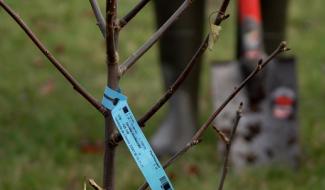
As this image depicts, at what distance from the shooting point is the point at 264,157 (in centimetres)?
257

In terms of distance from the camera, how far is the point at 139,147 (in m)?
0.82

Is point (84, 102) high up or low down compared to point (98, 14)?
down

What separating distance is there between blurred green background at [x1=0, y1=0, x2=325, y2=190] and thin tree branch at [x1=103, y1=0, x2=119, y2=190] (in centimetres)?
150

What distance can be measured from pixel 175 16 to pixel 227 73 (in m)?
1.95

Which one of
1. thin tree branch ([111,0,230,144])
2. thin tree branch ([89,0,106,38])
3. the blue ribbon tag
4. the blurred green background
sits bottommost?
the blurred green background

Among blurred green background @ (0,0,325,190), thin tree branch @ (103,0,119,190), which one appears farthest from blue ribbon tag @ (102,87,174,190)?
blurred green background @ (0,0,325,190)

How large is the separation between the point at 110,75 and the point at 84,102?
94.2 inches

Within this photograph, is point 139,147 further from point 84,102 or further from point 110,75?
point 84,102

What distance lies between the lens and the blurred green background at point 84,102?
2461 mm

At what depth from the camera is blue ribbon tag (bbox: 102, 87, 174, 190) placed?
82 centimetres

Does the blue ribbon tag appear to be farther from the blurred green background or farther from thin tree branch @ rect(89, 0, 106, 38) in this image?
the blurred green background

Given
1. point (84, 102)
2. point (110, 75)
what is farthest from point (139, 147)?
point (84, 102)

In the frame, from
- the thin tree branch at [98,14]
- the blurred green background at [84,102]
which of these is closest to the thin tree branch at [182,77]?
the thin tree branch at [98,14]

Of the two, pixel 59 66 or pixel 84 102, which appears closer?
pixel 59 66
